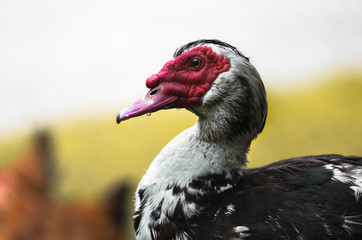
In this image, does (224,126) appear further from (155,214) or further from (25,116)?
(25,116)

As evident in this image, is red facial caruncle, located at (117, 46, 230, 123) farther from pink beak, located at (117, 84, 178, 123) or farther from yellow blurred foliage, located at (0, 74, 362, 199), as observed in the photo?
yellow blurred foliage, located at (0, 74, 362, 199)

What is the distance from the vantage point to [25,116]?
4074 mm

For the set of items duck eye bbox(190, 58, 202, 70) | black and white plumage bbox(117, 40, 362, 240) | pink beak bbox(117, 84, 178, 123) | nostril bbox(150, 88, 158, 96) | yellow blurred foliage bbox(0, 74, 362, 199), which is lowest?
yellow blurred foliage bbox(0, 74, 362, 199)

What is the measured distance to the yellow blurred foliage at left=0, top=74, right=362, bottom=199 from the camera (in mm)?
3674

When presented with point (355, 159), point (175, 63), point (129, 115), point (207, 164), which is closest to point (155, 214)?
point (207, 164)

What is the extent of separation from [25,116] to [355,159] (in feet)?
10.3

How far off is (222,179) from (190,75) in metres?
0.42

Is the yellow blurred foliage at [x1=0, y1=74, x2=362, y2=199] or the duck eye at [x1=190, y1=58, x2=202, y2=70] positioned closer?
the duck eye at [x1=190, y1=58, x2=202, y2=70]

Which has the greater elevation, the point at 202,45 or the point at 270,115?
the point at 202,45

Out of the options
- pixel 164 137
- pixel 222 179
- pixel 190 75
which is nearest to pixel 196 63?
pixel 190 75

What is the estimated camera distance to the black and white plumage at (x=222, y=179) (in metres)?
1.56

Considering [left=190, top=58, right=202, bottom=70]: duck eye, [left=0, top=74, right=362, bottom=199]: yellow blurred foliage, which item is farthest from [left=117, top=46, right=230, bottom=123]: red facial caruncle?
[left=0, top=74, right=362, bottom=199]: yellow blurred foliage

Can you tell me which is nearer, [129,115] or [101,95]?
[129,115]

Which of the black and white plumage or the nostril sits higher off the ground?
the nostril
